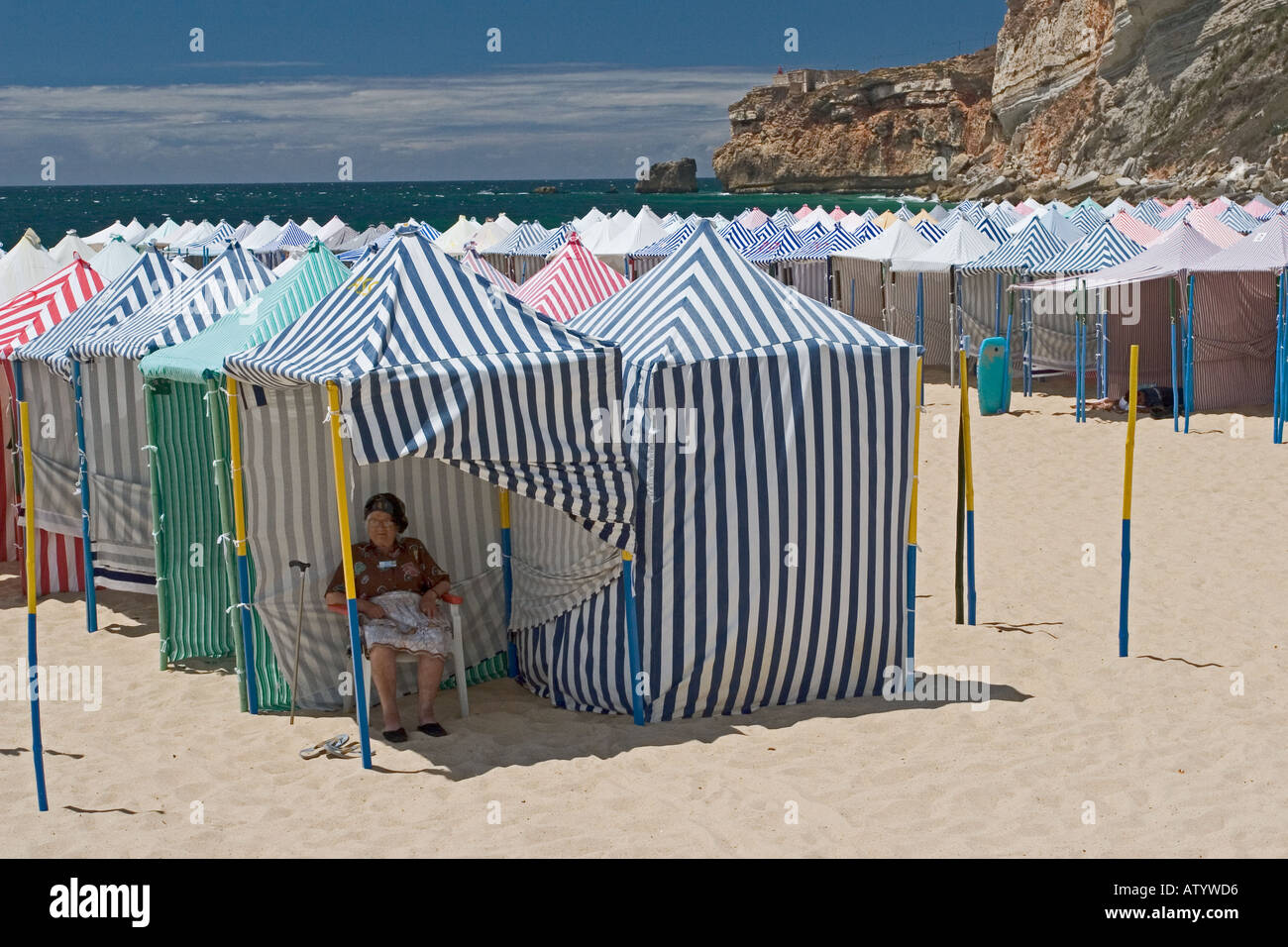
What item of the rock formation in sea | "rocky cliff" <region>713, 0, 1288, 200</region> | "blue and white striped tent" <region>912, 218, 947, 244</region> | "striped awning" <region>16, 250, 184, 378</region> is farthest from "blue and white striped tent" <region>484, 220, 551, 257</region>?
the rock formation in sea

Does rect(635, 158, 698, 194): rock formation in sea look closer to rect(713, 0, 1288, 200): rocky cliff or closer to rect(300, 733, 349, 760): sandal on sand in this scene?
rect(713, 0, 1288, 200): rocky cliff

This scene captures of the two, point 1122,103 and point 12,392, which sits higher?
point 1122,103

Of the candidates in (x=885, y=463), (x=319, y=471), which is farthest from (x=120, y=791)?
(x=885, y=463)

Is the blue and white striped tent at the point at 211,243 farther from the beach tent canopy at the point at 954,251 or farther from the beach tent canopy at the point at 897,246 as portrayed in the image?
the beach tent canopy at the point at 954,251

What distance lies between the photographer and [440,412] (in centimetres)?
578

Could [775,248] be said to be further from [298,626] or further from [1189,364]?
[298,626]

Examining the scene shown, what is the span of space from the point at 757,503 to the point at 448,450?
1.42 metres

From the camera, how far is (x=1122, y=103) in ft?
216

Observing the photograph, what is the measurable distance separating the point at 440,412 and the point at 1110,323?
12.4m

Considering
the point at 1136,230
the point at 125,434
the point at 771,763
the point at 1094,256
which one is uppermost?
the point at 1136,230

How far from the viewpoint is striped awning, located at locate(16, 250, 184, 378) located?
8539mm

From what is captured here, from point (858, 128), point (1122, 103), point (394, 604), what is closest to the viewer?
point (394, 604)

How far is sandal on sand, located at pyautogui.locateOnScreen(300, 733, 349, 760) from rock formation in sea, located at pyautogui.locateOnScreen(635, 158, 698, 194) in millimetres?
146446

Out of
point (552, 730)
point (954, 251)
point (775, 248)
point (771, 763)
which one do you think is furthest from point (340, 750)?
point (775, 248)
